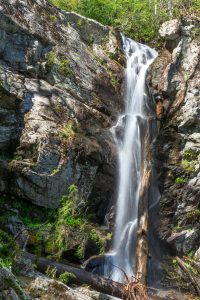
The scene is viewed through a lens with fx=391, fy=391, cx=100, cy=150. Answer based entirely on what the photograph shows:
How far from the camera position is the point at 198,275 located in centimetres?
1041

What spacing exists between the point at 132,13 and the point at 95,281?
49.4 feet

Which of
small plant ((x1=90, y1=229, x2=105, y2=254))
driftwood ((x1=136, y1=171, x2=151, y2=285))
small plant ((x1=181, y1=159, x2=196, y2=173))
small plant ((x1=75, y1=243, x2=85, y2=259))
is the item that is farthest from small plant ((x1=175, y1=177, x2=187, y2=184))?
small plant ((x1=75, y1=243, x2=85, y2=259))

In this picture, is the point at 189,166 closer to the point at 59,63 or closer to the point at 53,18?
the point at 59,63

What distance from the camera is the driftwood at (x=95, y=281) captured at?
7438 millimetres

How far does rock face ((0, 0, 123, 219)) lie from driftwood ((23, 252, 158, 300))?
7.03ft

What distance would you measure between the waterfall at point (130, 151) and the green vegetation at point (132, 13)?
74.3 inches

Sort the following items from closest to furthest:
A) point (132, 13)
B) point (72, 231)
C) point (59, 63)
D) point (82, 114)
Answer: point (72, 231) → point (82, 114) → point (59, 63) → point (132, 13)

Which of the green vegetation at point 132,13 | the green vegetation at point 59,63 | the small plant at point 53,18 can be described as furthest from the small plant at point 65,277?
the green vegetation at point 132,13

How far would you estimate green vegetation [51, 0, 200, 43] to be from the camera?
18922 mm

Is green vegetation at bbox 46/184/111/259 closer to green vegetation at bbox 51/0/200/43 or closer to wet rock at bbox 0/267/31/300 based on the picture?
wet rock at bbox 0/267/31/300

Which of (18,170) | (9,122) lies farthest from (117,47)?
(18,170)

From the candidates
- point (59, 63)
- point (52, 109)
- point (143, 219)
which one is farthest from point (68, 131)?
point (59, 63)

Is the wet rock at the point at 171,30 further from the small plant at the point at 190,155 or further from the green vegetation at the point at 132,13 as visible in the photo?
the small plant at the point at 190,155

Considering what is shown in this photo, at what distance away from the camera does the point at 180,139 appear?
535 inches
